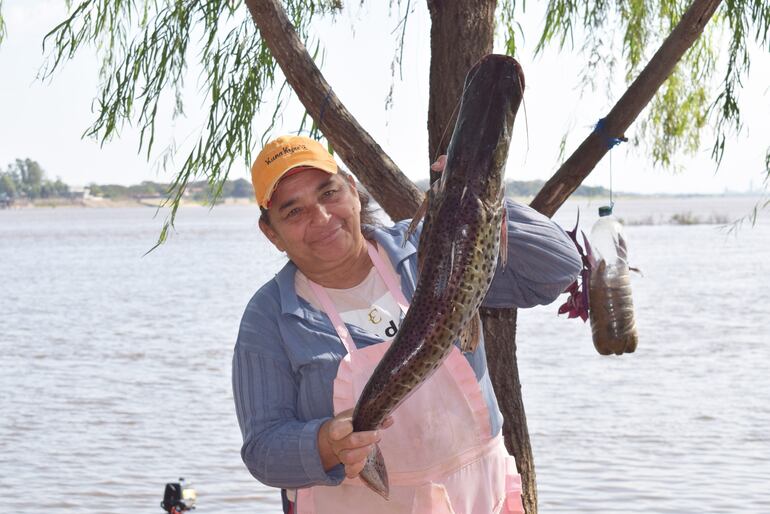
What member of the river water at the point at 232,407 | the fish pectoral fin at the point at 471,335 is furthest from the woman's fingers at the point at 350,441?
the river water at the point at 232,407

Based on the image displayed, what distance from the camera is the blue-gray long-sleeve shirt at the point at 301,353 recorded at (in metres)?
2.95

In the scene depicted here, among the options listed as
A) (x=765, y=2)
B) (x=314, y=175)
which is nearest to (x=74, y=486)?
(x=765, y=2)

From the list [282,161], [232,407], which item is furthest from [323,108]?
[232,407]

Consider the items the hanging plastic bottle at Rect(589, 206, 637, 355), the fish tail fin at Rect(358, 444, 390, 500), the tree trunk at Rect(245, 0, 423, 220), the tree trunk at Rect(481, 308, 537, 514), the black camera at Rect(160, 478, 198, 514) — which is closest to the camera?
the fish tail fin at Rect(358, 444, 390, 500)

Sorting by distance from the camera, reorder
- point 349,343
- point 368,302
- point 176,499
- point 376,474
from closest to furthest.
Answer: point 376,474, point 349,343, point 368,302, point 176,499

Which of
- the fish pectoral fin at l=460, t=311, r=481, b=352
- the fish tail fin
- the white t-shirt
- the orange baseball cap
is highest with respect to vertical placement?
the orange baseball cap

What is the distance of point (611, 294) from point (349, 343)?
1.38 meters

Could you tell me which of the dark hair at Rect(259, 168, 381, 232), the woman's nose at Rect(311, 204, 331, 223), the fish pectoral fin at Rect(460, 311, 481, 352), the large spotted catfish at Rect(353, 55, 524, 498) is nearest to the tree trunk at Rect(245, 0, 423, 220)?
the dark hair at Rect(259, 168, 381, 232)

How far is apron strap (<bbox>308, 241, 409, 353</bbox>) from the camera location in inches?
123

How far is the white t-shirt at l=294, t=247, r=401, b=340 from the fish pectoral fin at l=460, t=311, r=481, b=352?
0.38m

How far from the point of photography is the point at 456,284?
2537mm

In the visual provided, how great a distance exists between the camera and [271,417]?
9.87 feet

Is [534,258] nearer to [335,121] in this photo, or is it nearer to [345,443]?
[345,443]

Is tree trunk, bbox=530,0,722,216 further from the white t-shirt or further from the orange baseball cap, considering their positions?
the orange baseball cap
